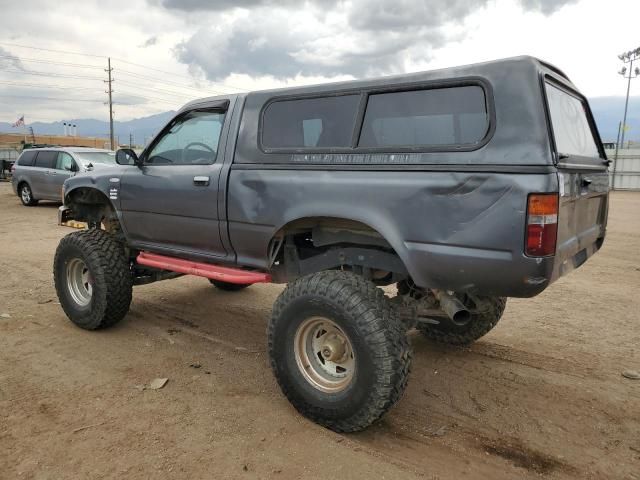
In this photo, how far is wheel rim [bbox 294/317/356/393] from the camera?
10.5 ft

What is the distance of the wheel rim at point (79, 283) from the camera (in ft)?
16.3

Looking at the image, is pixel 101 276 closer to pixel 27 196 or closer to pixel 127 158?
pixel 127 158

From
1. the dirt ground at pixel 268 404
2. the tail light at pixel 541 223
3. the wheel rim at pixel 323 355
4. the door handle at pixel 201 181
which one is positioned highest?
the door handle at pixel 201 181

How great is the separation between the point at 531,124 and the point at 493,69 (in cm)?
38

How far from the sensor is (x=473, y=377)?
396 cm

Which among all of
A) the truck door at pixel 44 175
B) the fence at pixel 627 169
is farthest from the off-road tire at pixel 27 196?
the fence at pixel 627 169

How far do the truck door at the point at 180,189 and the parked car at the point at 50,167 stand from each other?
32.2 feet

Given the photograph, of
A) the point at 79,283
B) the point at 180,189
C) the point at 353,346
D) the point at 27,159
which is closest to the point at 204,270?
the point at 180,189

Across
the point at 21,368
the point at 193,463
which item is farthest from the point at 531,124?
the point at 21,368

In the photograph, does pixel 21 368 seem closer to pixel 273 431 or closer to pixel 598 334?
pixel 273 431

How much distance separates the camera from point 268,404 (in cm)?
347

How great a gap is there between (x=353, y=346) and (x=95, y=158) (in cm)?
1302

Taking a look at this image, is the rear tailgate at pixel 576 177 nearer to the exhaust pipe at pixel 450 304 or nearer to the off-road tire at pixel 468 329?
the exhaust pipe at pixel 450 304

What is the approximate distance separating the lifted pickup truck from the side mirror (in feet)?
0.04
